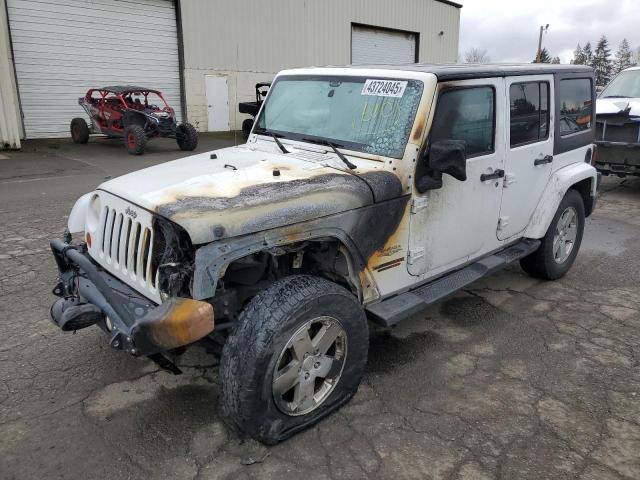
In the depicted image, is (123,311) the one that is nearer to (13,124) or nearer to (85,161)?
(85,161)

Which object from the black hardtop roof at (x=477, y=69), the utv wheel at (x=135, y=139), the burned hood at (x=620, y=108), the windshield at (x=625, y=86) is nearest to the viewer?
the black hardtop roof at (x=477, y=69)

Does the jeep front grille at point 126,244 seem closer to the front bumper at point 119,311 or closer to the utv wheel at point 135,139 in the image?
the front bumper at point 119,311

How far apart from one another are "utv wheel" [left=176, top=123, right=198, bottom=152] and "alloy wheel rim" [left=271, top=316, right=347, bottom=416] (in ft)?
37.0

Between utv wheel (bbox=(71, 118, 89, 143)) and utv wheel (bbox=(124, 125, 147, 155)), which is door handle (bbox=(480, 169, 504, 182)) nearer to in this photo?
utv wheel (bbox=(124, 125, 147, 155))

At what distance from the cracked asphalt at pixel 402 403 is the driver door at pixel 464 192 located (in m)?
0.70

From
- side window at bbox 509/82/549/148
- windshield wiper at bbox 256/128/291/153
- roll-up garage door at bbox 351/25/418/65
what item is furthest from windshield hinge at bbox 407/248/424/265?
roll-up garage door at bbox 351/25/418/65

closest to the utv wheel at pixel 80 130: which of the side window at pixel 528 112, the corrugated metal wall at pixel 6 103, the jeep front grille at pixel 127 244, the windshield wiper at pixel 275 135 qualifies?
the corrugated metal wall at pixel 6 103

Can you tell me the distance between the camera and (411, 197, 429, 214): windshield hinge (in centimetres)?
319

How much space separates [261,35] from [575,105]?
1579 centimetres

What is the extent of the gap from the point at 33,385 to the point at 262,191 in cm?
192

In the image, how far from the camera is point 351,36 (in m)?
20.7

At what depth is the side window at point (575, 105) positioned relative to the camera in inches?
177

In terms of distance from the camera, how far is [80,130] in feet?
46.3

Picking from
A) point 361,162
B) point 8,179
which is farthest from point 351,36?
point 361,162
